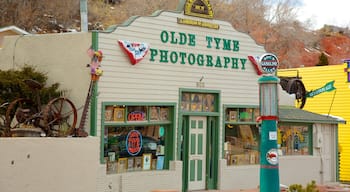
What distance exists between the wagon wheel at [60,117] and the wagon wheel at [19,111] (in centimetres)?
47

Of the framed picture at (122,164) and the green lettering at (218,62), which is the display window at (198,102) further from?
the framed picture at (122,164)

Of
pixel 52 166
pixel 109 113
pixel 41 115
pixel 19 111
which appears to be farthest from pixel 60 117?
pixel 52 166

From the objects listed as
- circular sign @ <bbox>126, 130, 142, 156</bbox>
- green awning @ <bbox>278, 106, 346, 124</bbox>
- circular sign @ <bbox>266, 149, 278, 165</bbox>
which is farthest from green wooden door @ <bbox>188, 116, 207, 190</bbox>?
circular sign @ <bbox>266, 149, 278, 165</bbox>

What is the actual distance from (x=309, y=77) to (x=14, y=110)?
1683 cm

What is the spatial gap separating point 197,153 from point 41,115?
207 inches

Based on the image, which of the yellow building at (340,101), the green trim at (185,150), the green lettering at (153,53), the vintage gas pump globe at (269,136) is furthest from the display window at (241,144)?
the yellow building at (340,101)

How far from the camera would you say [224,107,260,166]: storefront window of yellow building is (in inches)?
736

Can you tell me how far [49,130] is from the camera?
544 inches

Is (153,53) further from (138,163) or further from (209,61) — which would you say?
(138,163)

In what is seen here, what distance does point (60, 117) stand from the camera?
14383 millimetres

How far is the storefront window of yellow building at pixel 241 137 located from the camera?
736 inches

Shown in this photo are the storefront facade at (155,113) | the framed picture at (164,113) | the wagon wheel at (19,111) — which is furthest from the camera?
the framed picture at (164,113)

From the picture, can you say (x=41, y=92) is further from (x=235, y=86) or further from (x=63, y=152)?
(x=235, y=86)

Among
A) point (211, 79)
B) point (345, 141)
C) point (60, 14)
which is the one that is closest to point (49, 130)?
point (211, 79)
